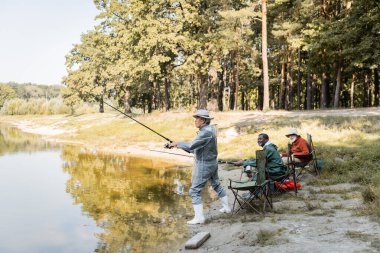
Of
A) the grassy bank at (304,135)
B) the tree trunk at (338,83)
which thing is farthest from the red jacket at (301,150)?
the tree trunk at (338,83)

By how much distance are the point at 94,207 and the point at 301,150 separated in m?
6.08

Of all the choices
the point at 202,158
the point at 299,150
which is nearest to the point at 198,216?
the point at 202,158

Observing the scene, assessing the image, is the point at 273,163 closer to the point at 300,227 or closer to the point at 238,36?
the point at 300,227

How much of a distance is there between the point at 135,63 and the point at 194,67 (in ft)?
17.1

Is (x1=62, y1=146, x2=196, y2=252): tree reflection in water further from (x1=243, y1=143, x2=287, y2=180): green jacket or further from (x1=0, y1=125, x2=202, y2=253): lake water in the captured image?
(x1=243, y1=143, x2=287, y2=180): green jacket

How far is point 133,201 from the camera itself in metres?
11.2

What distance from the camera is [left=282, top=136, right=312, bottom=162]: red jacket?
1063 cm

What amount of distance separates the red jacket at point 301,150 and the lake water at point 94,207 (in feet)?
11.0

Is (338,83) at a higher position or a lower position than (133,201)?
higher

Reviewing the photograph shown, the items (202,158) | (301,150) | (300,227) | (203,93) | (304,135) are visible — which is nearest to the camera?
(300,227)

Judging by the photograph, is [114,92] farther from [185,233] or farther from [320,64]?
[185,233]

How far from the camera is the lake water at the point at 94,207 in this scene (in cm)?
791

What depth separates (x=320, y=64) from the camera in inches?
1352

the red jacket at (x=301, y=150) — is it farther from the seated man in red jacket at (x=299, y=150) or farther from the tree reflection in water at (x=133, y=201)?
the tree reflection in water at (x=133, y=201)
